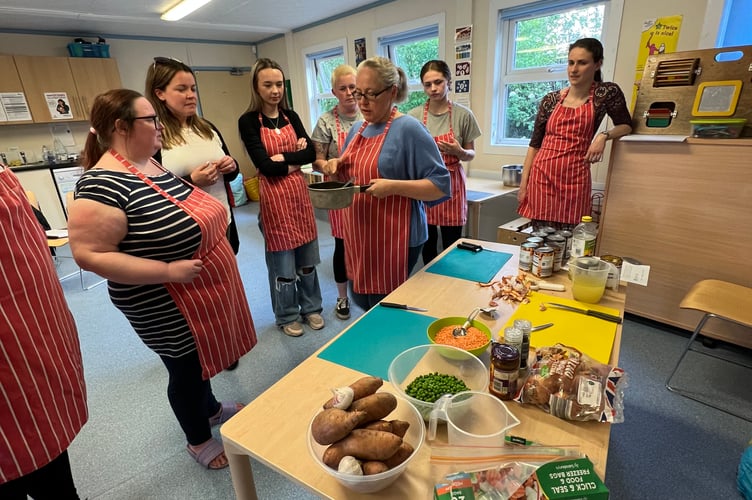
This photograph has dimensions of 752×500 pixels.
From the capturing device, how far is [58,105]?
4621 millimetres

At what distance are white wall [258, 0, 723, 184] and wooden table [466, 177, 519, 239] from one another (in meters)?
0.31

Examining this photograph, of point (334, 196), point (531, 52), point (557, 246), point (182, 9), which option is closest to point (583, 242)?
point (557, 246)

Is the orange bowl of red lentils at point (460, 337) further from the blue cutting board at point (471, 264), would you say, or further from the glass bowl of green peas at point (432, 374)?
the blue cutting board at point (471, 264)

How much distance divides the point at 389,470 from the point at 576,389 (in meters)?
0.42

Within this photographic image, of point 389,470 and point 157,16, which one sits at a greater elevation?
point 157,16

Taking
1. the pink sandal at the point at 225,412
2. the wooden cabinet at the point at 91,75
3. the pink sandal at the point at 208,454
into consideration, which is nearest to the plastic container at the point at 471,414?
the pink sandal at the point at 208,454

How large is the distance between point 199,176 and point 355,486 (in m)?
1.36

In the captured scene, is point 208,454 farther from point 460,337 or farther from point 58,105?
point 58,105

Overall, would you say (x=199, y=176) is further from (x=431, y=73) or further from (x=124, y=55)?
(x=124, y=55)

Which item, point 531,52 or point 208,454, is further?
point 531,52

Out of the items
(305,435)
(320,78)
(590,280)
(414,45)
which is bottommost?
(305,435)

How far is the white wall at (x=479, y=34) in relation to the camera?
7.55 feet

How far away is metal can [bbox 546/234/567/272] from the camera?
53.8 inches

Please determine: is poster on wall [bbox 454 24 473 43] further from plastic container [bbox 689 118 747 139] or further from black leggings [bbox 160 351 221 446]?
black leggings [bbox 160 351 221 446]
